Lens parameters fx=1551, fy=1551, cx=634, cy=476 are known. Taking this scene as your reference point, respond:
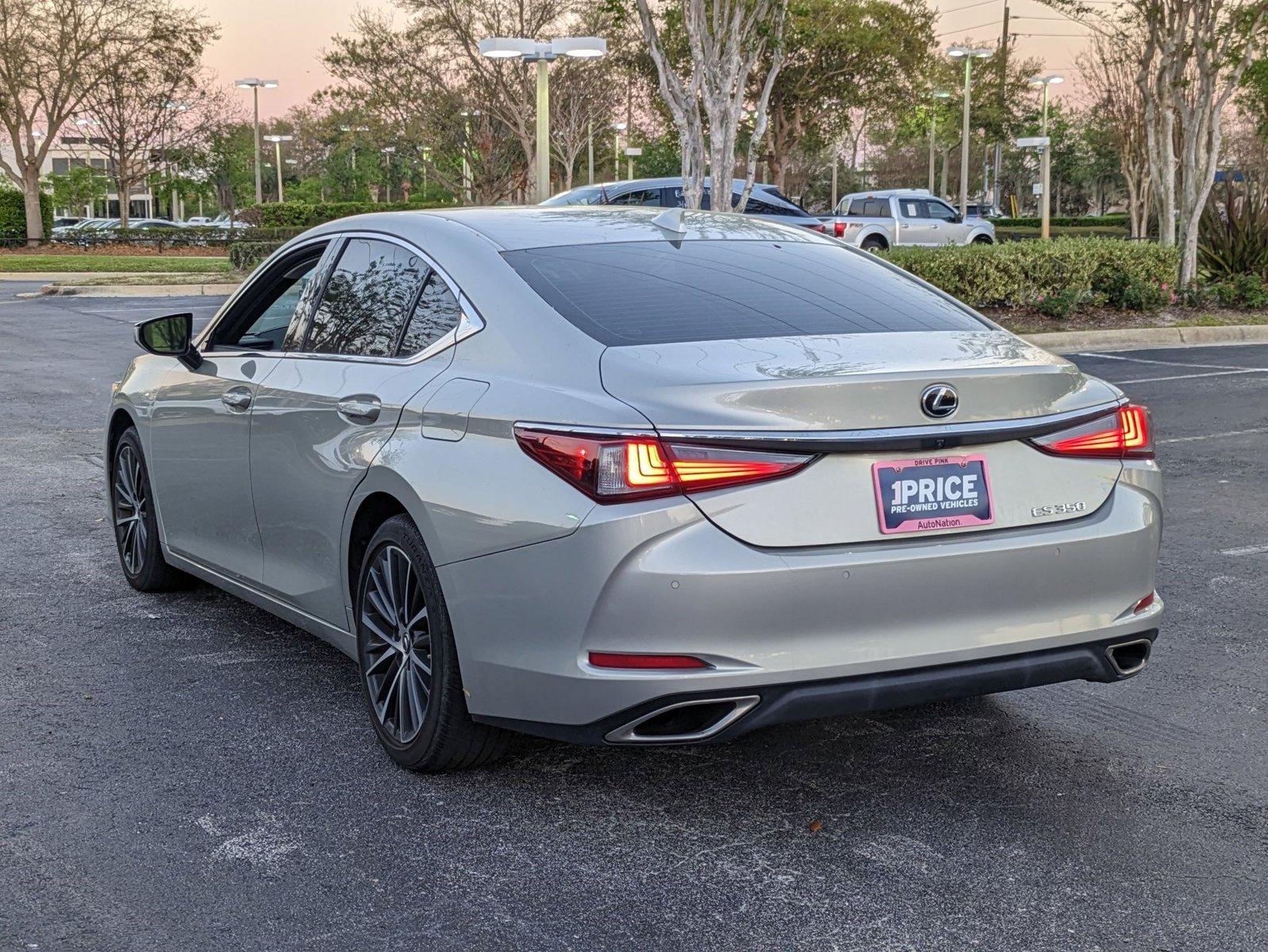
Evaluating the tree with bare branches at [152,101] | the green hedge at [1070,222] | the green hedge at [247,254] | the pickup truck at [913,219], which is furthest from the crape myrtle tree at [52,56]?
the green hedge at [1070,222]

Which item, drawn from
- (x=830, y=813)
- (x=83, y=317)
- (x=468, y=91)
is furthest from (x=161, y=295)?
(x=830, y=813)

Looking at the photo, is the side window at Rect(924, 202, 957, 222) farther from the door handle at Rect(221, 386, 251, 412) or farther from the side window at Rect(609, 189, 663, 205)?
the door handle at Rect(221, 386, 251, 412)

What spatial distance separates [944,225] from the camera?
36.2m

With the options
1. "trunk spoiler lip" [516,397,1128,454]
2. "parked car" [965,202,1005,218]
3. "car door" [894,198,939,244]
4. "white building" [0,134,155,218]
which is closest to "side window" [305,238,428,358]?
"trunk spoiler lip" [516,397,1128,454]

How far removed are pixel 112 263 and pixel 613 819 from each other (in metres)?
36.0

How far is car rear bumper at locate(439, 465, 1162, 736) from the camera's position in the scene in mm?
3496

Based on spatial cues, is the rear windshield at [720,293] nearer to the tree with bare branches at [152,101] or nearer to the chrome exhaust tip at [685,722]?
the chrome exhaust tip at [685,722]

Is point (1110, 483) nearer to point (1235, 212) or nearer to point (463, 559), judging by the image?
point (463, 559)

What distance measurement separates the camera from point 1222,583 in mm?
6520

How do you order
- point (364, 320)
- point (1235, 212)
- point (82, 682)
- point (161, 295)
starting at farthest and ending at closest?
1. point (161, 295)
2. point (1235, 212)
3. point (82, 682)
4. point (364, 320)

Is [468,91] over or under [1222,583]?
over

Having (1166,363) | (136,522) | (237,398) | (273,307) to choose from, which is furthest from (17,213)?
(237,398)

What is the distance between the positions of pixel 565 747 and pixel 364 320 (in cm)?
144

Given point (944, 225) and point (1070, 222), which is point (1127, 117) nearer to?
point (944, 225)
